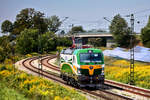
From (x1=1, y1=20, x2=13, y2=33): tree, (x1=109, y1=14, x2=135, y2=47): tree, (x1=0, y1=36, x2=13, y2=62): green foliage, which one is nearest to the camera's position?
(x1=0, y1=36, x2=13, y2=62): green foliage

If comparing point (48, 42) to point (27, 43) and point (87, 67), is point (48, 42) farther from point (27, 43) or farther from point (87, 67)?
point (87, 67)

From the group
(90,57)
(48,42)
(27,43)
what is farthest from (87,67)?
(48,42)

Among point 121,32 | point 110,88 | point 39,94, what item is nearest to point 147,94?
point 110,88

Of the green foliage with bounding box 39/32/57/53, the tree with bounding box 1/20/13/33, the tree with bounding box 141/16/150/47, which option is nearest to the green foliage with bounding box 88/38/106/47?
the tree with bounding box 141/16/150/47

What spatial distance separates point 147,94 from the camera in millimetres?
18359

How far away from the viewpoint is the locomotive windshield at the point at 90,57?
64.4 feet

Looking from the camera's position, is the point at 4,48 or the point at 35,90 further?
the point at 4,48

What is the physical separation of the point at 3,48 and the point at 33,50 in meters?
33.7

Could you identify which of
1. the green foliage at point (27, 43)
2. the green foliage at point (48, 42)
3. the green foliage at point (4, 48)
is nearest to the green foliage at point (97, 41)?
the green foliage at point (48, 42)

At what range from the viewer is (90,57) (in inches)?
782

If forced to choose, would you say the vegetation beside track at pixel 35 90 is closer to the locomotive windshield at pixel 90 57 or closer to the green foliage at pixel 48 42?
the locomotive windshield at pixel 90 57

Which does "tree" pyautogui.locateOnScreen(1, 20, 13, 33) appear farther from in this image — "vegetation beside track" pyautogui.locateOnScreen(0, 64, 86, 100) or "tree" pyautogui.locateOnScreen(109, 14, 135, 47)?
"vegetation beside track" pyautogui.locateOnScreen(0, 64, 86, 100)

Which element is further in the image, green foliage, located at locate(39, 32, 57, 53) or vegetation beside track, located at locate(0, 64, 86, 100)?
green foliage, located at locate(39, 32, 57, 53)

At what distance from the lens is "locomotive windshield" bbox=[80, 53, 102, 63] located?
19625mm
